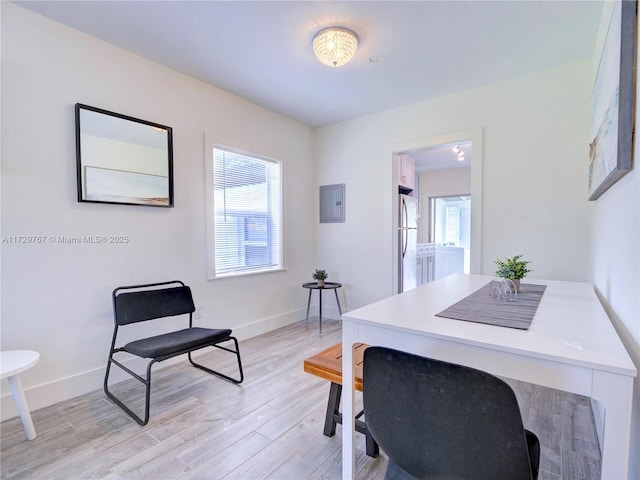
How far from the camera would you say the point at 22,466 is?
1.52 m

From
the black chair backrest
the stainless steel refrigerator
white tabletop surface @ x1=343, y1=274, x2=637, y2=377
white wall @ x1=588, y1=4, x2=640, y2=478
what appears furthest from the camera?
the stainless steel refrigerator

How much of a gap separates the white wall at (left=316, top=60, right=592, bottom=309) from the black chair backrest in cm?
211

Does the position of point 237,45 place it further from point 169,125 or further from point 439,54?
point 439,54

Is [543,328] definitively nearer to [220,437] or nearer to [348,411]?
[348,411]

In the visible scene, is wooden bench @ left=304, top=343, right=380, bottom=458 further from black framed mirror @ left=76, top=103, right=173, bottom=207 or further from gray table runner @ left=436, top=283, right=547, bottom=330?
black framed mirror @ left=76, top=103, right=173, bottom=207

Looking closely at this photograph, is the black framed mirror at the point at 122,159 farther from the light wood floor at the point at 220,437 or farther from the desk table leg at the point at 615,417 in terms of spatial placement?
the desk table leg at the point at 615,417

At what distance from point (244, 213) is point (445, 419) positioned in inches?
114

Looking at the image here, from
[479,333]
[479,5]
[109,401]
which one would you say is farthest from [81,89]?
[479,333]

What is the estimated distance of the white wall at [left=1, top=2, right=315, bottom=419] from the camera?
192 centimetres

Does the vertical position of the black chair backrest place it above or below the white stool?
above

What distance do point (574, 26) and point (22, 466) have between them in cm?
409

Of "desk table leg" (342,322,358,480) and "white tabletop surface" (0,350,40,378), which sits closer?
"desk table leg" (342,322,358,480)

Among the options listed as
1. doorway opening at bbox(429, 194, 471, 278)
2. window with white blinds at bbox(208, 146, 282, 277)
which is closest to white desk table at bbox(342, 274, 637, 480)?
window with white blinds at bbox(208, 146, 282, 277)

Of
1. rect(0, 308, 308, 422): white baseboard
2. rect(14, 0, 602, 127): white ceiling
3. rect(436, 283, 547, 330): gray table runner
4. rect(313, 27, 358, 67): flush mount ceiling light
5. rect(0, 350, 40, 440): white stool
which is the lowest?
rect(0, 308, 308, 422): white baseboard
